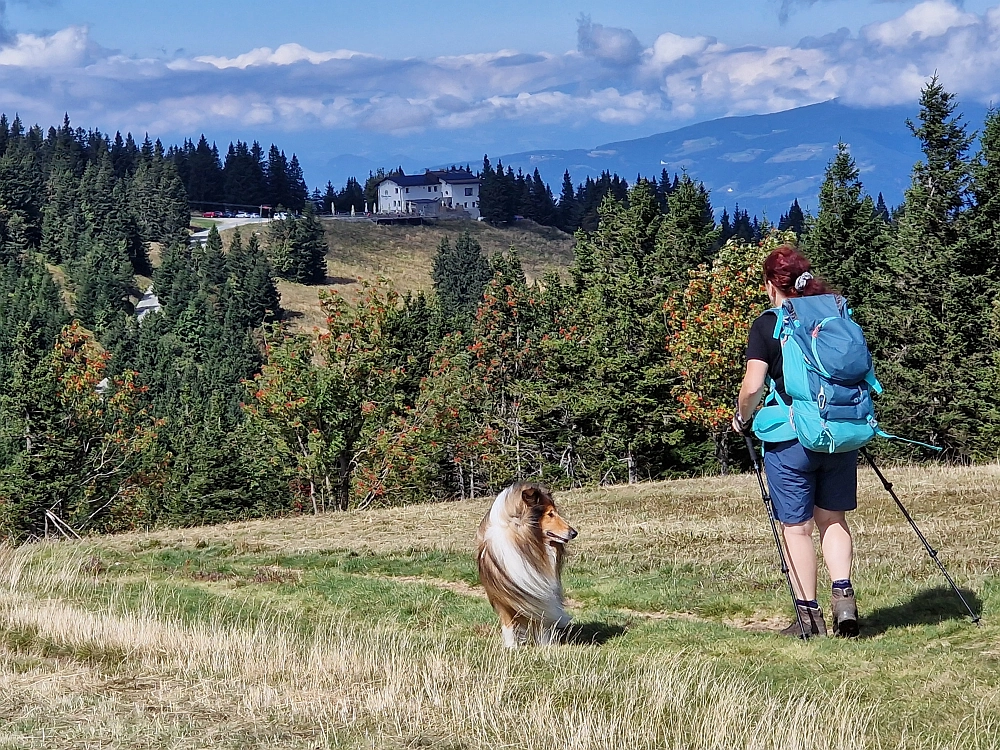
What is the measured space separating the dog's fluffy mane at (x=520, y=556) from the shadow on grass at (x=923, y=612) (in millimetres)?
2434

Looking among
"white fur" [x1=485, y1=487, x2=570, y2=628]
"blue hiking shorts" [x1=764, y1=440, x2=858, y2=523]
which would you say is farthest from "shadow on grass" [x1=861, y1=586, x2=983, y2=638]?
"white fur" [x1=485, y1=487, x2=570, y2=628]

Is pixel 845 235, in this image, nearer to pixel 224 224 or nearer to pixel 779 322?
pixel 779 322

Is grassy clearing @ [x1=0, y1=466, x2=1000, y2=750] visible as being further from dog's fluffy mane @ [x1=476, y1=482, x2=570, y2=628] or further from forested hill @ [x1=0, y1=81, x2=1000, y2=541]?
forested hill @ [x1=0, y1=81, x2=1000, y2=541]

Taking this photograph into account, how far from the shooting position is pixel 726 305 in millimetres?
43000

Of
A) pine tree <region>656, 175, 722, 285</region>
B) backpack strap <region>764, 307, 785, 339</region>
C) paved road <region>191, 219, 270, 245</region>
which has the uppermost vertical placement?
paved road <region>191, 219, 270, 245</region>

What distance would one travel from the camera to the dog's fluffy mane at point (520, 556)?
8008mm

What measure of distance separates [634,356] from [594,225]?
4959 inches

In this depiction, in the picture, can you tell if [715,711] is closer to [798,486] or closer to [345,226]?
[798,486]

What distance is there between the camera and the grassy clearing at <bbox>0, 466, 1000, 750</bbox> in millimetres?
5535

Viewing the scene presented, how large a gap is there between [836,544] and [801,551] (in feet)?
0.85

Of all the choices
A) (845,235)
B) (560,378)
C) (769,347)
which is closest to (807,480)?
(769,347)

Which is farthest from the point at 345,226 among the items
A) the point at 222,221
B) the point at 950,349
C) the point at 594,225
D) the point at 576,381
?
the point at 950,349

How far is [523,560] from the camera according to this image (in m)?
8.00

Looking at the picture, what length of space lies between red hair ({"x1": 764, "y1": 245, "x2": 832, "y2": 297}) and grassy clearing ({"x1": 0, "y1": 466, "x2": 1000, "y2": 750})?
2.53m
